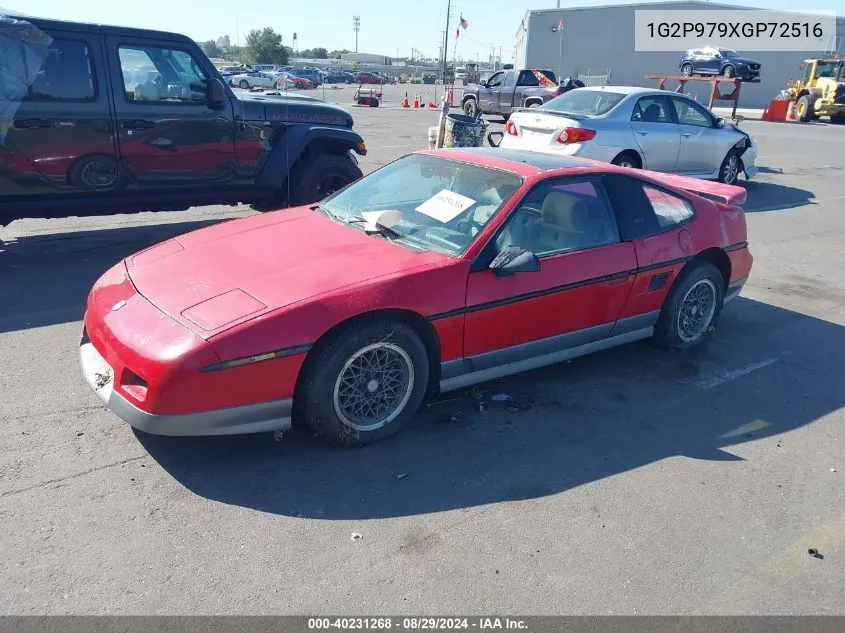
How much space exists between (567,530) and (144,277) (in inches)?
101

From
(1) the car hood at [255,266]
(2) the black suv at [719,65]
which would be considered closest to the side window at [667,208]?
(1) the car hood at [255,266]

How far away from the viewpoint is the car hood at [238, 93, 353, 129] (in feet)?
24.1

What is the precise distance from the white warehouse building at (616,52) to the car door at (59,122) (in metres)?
47.8

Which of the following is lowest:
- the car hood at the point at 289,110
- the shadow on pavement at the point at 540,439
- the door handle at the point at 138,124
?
the shadow on pavement at the point at 540,439

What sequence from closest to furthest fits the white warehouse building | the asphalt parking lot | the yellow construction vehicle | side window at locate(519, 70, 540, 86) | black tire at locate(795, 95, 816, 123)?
the asphalt parking lot
side window at locate(519, 70, 540, 86)
the yellow construction vehicle
black tire at locate(795, 95, 816, 123)
the white warehouse building

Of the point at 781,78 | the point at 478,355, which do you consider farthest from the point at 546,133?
the point at 781,78

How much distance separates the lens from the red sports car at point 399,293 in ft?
10.6

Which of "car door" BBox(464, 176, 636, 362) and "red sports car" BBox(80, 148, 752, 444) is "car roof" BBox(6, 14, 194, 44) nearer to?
"red sports car" BBox(80, 148, 752, 444)

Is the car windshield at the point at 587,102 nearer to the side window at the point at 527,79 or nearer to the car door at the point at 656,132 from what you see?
the car door at the point at 656,132

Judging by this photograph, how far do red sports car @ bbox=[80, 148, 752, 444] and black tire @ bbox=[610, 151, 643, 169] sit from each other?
17.6 ft

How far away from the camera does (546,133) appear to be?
34.0 ft

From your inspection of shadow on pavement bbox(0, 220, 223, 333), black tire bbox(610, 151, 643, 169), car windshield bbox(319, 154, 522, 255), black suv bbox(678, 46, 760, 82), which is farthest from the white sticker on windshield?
black suv bbox(678, 46, 760, 82)

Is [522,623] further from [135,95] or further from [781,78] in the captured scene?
[781,78]

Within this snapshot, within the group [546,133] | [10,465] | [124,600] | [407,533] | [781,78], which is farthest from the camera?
[781,78]
